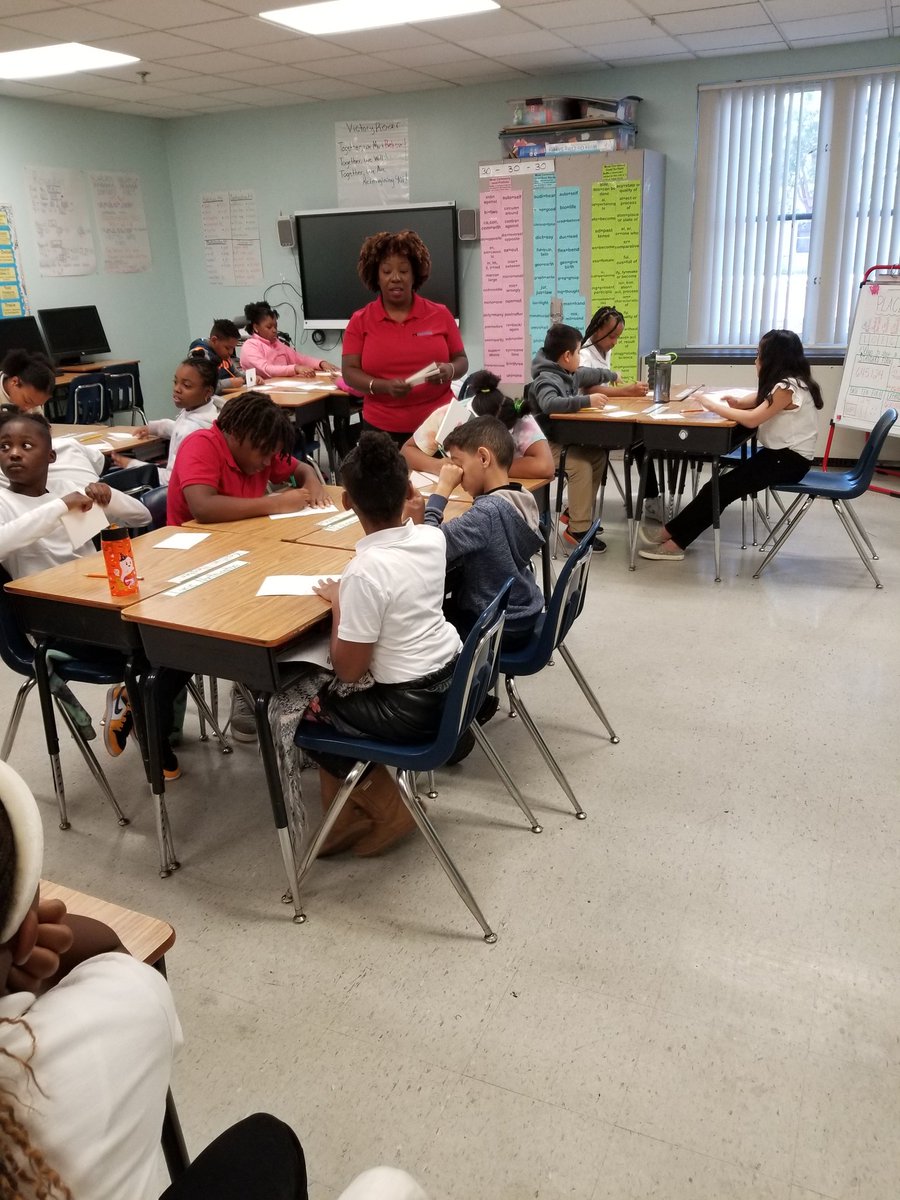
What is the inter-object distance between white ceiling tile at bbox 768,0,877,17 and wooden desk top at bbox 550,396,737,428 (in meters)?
2.22

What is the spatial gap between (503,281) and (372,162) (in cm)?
174

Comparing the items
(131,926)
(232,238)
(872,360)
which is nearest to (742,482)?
(872,360)

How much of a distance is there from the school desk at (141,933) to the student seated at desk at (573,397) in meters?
3.79

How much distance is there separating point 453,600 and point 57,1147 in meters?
2.12

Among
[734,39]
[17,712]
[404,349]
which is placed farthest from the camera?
[734,39]

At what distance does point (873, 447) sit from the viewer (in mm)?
4031

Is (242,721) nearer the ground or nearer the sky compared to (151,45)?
nearer the ground

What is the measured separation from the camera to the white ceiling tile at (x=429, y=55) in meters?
5.68

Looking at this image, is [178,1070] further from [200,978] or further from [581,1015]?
[581,1015]

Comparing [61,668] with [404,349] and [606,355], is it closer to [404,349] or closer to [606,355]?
[404,349]

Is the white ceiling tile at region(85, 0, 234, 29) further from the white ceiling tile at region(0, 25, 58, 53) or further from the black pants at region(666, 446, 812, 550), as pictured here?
the black pants at region(666, 446, 812, 550)

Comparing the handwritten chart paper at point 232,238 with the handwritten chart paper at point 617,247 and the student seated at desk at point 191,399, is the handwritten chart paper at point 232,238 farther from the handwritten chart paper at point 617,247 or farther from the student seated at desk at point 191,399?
the student seated at desk at point 191,399

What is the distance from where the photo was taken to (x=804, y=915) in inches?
84.1

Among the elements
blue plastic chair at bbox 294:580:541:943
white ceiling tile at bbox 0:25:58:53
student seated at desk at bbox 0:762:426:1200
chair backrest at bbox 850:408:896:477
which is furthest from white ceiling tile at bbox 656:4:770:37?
student seated at desk at bbox 0:762:426:1200
